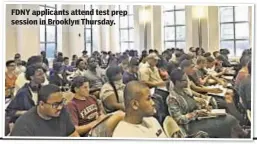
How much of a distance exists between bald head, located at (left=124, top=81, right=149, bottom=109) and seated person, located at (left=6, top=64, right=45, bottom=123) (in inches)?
14.3

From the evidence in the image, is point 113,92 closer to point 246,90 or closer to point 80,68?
point 80,68

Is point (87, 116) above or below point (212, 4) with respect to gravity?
below

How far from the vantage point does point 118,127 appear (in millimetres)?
1683

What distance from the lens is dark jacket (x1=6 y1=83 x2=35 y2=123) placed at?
166cm

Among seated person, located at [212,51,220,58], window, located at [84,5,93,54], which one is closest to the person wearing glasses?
window, located at [84,5,93,54]

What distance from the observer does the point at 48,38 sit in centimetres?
165

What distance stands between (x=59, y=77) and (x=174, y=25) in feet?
1.78

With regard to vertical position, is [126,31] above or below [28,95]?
above

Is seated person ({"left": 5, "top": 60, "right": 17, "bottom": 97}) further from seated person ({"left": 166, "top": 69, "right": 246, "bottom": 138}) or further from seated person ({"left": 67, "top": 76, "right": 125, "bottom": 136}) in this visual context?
seated person ({"left": 166, "top": 69, "right": 246, "bottom": 138})

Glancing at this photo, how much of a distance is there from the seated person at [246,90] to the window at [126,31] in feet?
1.65

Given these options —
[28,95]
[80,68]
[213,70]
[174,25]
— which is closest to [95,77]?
[80,68]

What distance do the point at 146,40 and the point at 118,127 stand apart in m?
0.39

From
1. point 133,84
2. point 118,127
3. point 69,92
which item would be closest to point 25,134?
point 69,92

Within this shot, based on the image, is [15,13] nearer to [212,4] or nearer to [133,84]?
[133,84]
